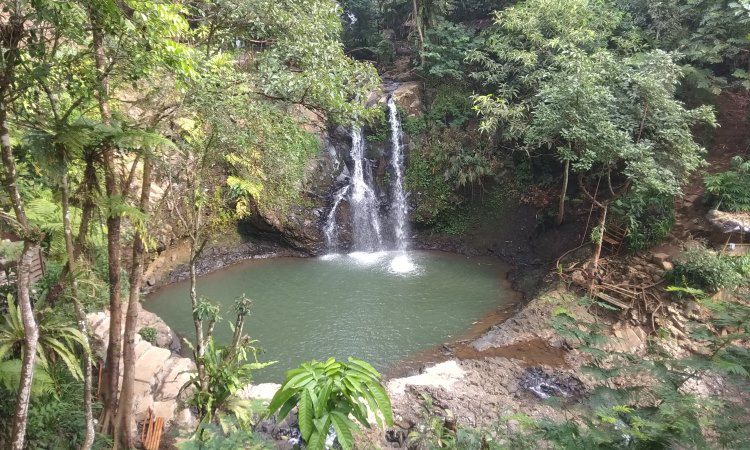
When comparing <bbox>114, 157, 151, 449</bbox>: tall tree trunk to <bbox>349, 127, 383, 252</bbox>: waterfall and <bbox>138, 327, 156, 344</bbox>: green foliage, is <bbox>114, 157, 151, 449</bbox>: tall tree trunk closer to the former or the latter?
<bbox>138, 327, 156, 344</bbox>: green foliage

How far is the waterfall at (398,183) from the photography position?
50.4 ft

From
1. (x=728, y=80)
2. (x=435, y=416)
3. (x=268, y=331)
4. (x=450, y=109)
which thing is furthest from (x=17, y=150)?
(x=728, y=80)

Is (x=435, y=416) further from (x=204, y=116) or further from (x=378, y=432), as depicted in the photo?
(x=204, y=116)

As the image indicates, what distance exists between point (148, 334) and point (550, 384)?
7.21 m

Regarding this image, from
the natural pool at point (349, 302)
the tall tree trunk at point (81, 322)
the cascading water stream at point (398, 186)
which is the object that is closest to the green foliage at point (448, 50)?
the cascading water stream at point (398, 186)

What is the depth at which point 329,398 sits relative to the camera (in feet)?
8.95

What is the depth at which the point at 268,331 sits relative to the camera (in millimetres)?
9156

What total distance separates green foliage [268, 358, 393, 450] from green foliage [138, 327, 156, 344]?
586 cm

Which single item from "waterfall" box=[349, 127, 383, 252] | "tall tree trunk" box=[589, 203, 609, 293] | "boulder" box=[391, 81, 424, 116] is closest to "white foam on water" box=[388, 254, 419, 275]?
"waterfall" box=[349, 127, 383, 252]

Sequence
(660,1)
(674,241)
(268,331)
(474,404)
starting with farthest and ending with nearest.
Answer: (660,1)
(674,241)
(268,331)
(474,404)

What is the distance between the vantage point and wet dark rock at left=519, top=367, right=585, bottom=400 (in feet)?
23.3

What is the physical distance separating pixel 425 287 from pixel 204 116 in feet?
26.3

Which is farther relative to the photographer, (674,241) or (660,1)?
(660,1)

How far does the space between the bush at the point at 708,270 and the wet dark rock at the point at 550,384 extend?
11.0ft
